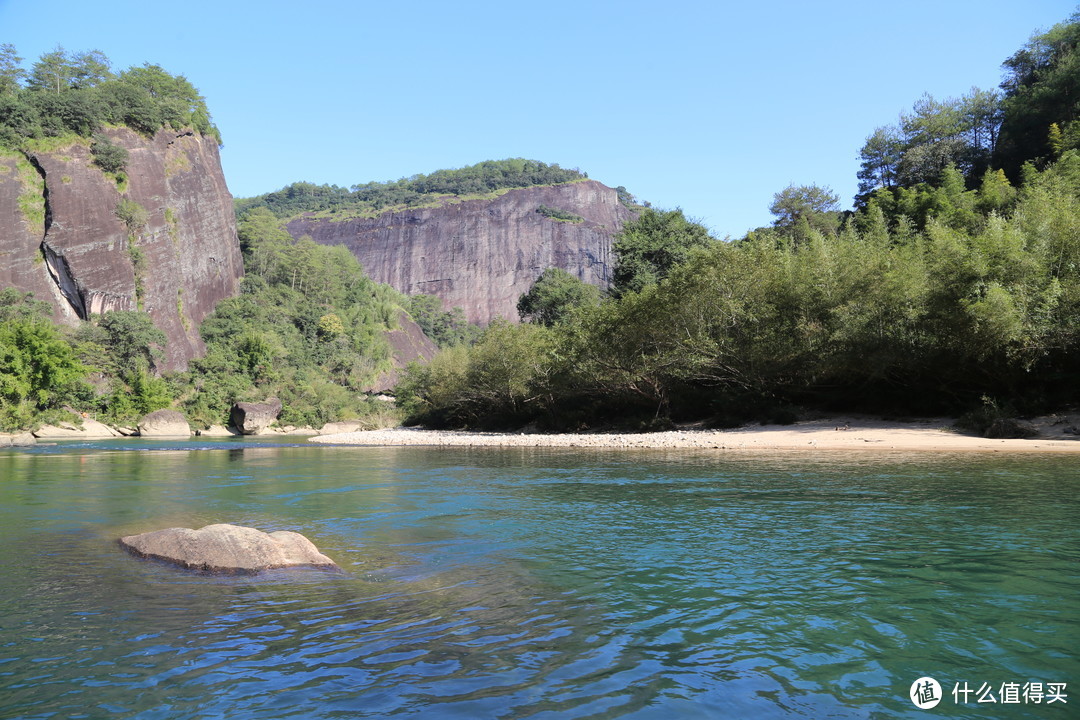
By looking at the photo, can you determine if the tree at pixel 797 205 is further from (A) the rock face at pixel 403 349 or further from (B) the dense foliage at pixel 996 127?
(A) the rock face at pixel 403 349

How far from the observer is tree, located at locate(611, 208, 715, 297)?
50500 millimetres

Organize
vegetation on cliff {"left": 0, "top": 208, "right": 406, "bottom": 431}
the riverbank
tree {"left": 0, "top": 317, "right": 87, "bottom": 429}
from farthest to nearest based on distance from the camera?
vegetation on cliff {"left": 0, "top": 208, "right": 406, "bottom": 431} → tree {"left": 0, "top": 317, "right": 87, "bottom": 429} → the riverbank

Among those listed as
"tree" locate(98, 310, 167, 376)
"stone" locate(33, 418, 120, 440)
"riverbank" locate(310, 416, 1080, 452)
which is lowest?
"stone" locate(33, 418, 120, 440)

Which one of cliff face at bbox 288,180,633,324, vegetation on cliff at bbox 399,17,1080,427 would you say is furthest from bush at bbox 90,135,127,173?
cliff face at bbox 288,180,633,324

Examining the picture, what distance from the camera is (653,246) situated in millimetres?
51281

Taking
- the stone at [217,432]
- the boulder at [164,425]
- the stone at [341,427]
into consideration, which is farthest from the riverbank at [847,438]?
the stone at [341,427]

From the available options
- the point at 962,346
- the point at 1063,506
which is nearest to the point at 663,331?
the point at 962,346

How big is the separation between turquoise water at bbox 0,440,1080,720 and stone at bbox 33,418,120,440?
41.7 metres

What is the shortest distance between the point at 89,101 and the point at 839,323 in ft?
279

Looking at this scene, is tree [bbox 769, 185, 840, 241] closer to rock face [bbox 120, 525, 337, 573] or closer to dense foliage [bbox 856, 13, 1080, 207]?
Result: dense foliage [bbox 856, 13, 1080, 207]

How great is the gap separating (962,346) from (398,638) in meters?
24.6

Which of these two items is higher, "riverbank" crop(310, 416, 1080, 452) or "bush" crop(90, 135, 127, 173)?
"bush" crop(90, 135, 127, 173)

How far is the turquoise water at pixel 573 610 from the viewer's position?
4.62 meters

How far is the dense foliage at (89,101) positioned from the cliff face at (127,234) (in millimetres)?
2235
